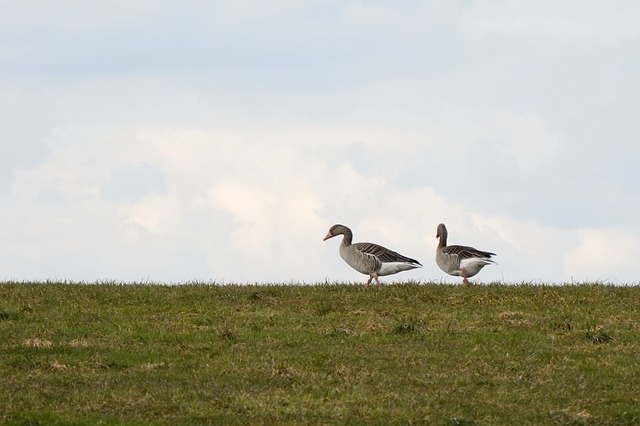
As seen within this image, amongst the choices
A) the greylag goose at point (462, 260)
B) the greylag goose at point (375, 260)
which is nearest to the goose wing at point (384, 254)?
the greylag goose at point (375, 260)

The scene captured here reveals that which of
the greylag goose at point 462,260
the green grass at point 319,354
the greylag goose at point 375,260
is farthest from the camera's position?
the greylag goose at point 462,260

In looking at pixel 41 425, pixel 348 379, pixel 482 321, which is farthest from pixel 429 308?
pixel 41 425

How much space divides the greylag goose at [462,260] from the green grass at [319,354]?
10.8 ft

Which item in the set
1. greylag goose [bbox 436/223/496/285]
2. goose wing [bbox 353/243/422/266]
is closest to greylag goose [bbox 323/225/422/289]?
goose wing [bbox 353/243/422/266]

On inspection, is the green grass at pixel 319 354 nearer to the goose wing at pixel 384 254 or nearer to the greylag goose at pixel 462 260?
the goose wing at pixel 384 254

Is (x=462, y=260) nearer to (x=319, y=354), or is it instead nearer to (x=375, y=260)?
(x=375, y=260)

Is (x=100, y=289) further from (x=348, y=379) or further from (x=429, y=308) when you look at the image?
(x=348, y=379)

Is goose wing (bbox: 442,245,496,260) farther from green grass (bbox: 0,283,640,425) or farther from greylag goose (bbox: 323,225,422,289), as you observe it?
green grass (bbox: 0,283,640,425)

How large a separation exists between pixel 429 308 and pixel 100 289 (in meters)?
8.55

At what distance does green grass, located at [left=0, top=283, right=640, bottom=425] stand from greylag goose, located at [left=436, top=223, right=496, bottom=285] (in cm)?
329

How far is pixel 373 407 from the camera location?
649 inches

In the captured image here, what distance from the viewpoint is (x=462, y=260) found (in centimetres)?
3092

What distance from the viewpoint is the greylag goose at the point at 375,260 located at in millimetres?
29641

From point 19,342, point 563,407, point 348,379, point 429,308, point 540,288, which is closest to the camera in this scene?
point 563,407
